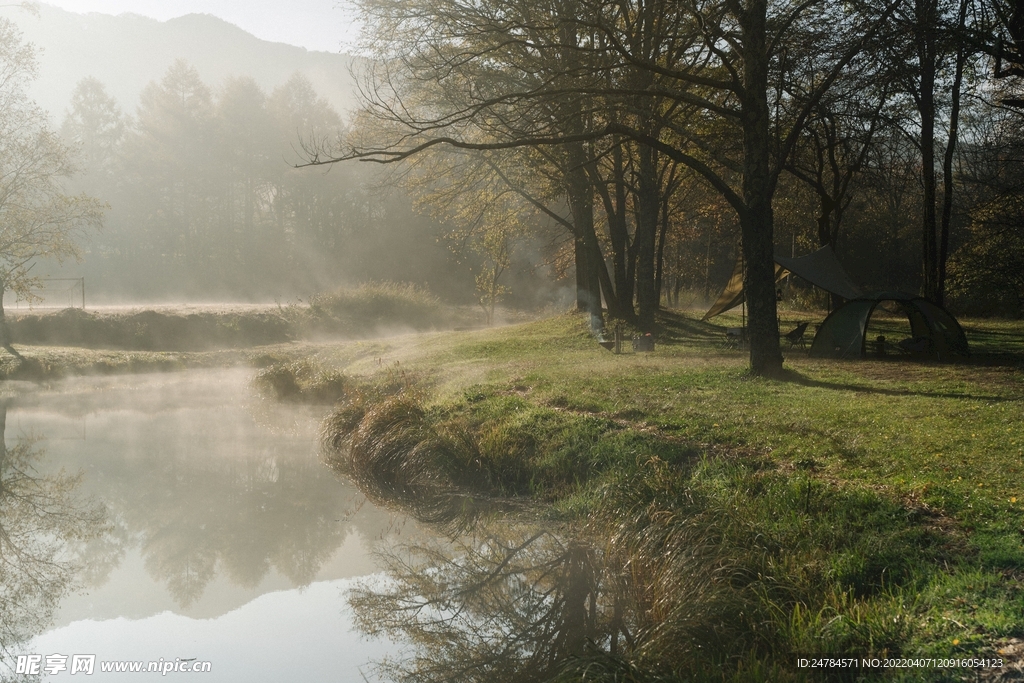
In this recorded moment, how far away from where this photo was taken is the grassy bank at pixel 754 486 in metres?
5.54

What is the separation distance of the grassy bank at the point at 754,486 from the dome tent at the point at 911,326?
2.73 ft

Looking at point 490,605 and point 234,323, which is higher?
point 234,323

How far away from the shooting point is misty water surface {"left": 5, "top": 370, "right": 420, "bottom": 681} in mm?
7293

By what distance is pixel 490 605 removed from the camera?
25.8 feet

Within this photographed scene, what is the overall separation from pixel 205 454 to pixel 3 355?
12.8 meters

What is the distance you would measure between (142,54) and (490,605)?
127m

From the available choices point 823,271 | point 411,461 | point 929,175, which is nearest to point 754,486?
point 411,461

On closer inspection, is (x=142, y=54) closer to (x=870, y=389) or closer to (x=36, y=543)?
(x=36, y=543)

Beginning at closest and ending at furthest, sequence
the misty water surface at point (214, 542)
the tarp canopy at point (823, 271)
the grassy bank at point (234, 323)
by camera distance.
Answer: the misty water surface at point (214, 542) → the tarp canopy at point (823, 271) → the grassy bank at point (234, 323)

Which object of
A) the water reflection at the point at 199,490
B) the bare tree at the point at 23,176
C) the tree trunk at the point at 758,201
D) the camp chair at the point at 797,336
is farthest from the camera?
the bare tree at the point at 23,176

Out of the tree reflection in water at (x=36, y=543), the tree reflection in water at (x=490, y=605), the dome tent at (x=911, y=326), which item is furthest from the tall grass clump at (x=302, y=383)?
the dome tent at (x=911, y=326)

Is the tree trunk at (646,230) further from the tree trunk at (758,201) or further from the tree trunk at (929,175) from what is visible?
the tree trunk at (758,201)

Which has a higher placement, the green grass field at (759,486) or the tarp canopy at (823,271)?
the tarp canopy at (823,271)

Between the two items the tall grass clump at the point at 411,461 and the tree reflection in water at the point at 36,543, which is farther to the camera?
the tall grass clump at the point at 411,461
